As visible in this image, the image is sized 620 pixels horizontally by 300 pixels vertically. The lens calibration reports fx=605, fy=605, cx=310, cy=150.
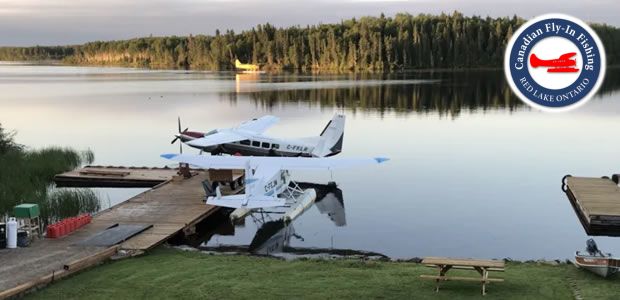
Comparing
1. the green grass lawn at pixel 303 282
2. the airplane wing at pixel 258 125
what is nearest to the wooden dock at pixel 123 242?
the green grass lawn at pixel 303 282

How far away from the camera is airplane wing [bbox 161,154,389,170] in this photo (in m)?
21.5

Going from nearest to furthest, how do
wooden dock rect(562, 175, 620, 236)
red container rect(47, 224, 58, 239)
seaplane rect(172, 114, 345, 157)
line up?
red container rect(47, 224, 58, 239) → wooden dock rect(562, 175, 620, 236) → seaplane rect(172, 114, 345, 157)

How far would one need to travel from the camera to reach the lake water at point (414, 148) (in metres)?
18.9

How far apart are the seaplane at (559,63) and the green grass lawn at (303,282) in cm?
421

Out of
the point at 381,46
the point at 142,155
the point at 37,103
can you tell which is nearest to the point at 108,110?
the point at 37,103

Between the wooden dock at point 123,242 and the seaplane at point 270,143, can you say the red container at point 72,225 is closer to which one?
the wooden dock at point 123,242

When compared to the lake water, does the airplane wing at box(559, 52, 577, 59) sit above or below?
above

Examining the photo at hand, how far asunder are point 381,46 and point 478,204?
378 feet

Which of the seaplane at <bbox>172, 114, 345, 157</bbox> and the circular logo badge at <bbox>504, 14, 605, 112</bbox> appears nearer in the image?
the circular logo badge at <bbox>504, 14, 605, 112</bbox>

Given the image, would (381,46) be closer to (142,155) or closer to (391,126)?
(391,126)

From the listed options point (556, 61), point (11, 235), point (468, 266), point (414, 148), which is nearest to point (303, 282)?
point (468, 266)

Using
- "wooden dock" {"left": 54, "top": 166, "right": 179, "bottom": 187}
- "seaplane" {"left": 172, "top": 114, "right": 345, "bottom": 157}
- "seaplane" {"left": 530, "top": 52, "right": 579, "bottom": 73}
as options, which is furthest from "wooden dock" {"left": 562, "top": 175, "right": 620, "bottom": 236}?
"wooden dock" {"left": 54, "top": 166, "right": 179, "bottom": 187}

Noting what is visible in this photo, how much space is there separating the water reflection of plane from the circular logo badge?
8.71m

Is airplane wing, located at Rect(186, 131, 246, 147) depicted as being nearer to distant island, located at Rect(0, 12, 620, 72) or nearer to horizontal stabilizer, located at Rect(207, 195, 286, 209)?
horizontal stabilizer, located at Rect(207, 195, 286, 209)
